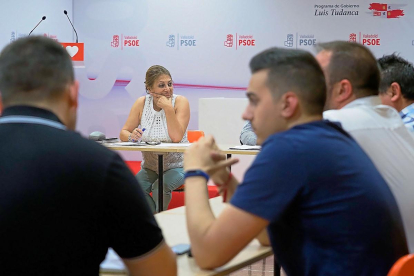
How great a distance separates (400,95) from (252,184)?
69.3 inches

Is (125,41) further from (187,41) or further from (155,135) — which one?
(155,135)

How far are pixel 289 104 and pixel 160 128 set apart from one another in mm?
3275

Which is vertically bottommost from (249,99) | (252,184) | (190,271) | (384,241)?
(190,271)

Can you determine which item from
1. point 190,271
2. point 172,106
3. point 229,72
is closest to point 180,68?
point 229,72

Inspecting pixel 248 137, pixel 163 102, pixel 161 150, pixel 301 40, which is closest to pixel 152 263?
pixel 161 150

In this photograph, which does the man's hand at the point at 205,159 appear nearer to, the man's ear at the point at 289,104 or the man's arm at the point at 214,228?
the man's arm at the point at 214,228

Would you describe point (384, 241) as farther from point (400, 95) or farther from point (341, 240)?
point (400, 95)

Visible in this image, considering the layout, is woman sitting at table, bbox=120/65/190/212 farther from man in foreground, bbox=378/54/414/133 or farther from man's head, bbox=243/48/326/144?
man's head, bbox=243/48/326/144

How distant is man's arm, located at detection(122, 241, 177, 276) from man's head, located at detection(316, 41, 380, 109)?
33.6 inches

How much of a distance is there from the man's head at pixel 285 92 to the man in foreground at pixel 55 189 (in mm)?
406

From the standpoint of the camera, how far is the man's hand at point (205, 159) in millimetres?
1367

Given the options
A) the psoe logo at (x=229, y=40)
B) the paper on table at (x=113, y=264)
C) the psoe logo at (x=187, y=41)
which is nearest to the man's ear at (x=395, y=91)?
the paper on table at (x=113, y=264)

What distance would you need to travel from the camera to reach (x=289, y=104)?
1.29 meters

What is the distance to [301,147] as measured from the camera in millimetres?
1191
